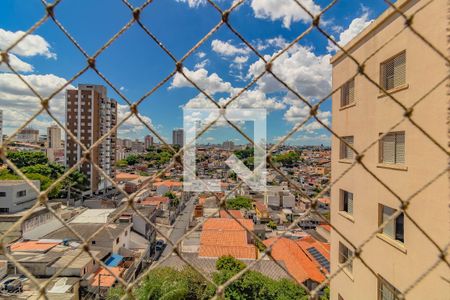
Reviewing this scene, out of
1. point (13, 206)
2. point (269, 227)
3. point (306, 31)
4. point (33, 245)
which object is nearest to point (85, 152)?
point (306, 31)

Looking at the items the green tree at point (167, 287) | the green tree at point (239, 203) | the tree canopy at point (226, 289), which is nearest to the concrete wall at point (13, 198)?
the green tree at point (167, 287)

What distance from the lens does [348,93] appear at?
271 centimetres

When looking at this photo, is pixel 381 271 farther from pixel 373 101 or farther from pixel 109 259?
pixel 109 259

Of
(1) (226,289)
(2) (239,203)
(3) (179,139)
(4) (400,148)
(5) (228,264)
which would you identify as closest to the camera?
(4) (400,148)

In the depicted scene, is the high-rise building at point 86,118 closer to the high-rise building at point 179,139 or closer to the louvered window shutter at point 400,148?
the high-rise building at point 179,139

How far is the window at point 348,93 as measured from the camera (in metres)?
2.59

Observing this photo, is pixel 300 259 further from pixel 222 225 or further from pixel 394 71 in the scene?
pixel 394 71

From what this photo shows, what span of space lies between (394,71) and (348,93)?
0.66m

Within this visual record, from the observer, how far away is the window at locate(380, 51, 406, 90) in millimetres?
1941

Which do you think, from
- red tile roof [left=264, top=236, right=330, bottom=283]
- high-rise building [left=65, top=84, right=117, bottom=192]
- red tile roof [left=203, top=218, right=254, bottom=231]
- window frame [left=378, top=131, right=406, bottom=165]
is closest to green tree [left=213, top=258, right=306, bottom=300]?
red tile roof [left=264, top=236, right=330, bottom=283]

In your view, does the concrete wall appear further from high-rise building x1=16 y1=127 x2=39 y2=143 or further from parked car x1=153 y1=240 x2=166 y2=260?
parked car x1=153 y1=240 x2=166 y2=260

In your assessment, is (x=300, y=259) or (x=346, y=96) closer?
(x=346, y=96)

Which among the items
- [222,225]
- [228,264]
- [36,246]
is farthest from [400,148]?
[222,225]

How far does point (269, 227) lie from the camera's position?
16922 mm
